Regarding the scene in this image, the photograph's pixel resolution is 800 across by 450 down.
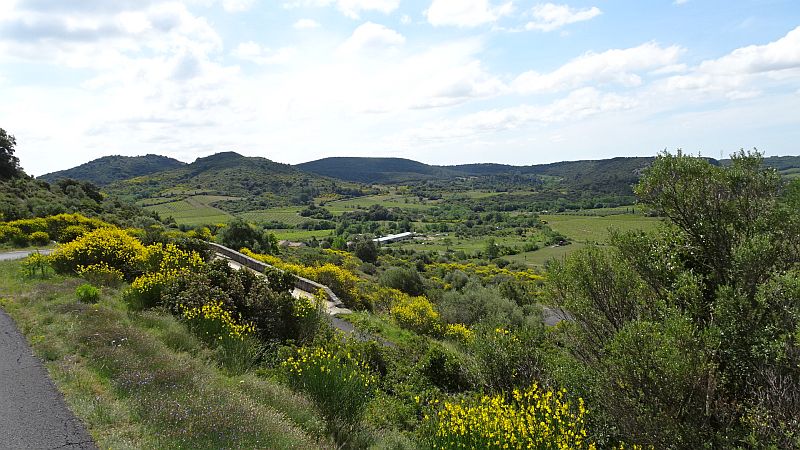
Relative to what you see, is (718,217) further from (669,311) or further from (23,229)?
(23,229)

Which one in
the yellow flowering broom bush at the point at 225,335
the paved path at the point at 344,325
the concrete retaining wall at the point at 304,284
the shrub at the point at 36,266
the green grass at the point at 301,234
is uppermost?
the shrub at the point at 36,266

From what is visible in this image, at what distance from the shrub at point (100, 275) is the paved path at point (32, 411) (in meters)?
5.77

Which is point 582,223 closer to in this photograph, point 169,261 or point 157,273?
point 169,261

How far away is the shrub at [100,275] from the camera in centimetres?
1355

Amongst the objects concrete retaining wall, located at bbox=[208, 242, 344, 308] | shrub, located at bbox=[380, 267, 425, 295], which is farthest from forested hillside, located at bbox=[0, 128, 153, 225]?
shrub, located at bbox=[380, 267, 425, 295]

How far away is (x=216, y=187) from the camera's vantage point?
162125mm

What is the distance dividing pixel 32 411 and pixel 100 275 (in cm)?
863

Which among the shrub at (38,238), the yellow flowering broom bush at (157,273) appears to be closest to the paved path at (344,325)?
the yellow flowering broom bush at (157,273)

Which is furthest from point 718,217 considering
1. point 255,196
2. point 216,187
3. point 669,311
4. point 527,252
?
point 216,187

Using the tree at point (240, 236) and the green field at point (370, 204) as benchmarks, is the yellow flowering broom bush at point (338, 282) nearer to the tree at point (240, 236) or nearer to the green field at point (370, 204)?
the tree at point (240, 236)

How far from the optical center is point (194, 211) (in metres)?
112

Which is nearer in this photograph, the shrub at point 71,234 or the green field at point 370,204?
the shrub at point 71,234

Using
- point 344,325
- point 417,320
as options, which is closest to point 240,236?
point 417,320

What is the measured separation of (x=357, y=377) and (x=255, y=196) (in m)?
157
